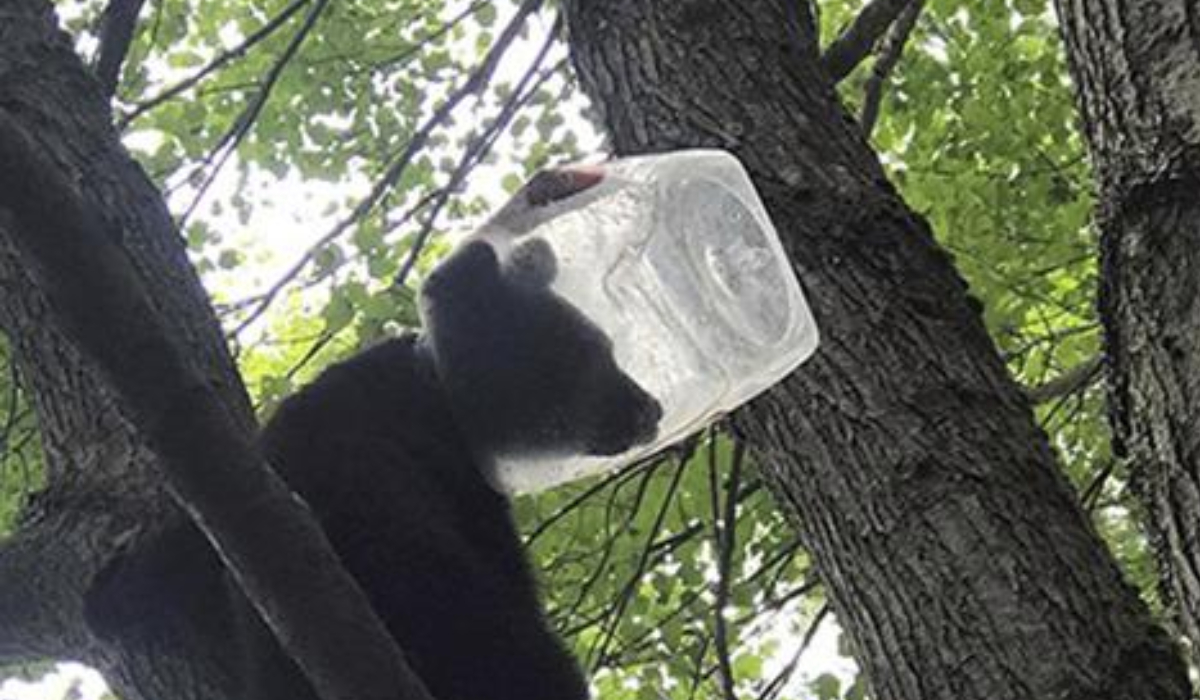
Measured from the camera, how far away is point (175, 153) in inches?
180

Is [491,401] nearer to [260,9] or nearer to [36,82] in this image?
[36,82]

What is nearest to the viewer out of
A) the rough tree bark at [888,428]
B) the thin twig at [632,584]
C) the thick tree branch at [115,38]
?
the rough tree bark at [888,428]

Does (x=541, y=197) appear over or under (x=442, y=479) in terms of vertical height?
over

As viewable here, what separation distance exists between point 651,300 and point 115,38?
940mm

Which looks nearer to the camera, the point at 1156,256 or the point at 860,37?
the point at 1156,256

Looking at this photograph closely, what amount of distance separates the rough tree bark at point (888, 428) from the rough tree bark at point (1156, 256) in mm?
312

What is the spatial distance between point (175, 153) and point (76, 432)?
7.72 feet

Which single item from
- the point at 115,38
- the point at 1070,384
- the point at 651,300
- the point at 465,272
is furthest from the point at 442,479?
the point at 1070,384

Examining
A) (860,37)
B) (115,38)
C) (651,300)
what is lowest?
(651,300)

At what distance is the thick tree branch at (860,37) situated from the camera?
9.82ft

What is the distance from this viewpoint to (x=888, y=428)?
211 centimetres

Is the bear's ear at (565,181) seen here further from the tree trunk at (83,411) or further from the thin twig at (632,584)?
the thin twig at (632,584)

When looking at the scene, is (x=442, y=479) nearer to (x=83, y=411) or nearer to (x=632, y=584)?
(x=83, y=411)

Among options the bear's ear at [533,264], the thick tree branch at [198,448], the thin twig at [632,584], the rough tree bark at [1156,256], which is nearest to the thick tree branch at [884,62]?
the thin twig at [632,584]
